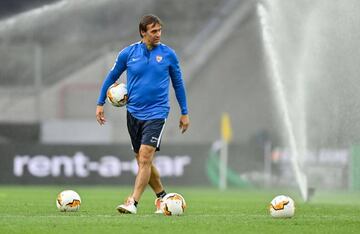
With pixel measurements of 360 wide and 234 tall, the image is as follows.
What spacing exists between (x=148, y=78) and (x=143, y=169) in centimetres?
104

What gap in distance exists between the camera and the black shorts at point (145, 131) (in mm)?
11810

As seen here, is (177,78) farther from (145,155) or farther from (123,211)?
(123,211)

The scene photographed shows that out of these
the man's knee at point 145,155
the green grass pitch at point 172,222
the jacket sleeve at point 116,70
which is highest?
the jacket sleeve at point 116,70

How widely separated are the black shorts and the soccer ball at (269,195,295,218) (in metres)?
1.52

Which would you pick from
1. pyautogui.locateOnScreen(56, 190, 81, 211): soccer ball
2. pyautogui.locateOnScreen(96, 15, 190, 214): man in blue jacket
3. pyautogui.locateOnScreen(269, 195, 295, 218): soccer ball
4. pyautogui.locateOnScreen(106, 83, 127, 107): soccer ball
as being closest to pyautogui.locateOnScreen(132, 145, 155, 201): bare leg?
pyautogui.locateOnScreen(96, 15, 190, 214): man in blue jacket

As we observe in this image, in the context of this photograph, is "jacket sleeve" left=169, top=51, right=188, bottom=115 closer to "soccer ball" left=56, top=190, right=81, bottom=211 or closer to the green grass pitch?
the green grass pitch

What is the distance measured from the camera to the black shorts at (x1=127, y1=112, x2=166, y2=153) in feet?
38.7

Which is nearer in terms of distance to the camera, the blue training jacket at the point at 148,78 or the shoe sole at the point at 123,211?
the shoe sole at the point at 123,211

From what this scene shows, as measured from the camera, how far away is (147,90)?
11930mm

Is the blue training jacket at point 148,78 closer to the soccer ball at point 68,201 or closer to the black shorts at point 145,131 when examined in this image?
the black shorts at point 145,131

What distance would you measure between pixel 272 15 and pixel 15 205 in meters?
6.69

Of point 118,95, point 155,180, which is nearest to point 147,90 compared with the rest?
point 118,95

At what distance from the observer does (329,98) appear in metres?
19.5

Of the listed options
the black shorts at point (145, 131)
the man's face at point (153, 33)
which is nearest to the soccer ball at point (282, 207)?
the black shorts at point (145, 131)
